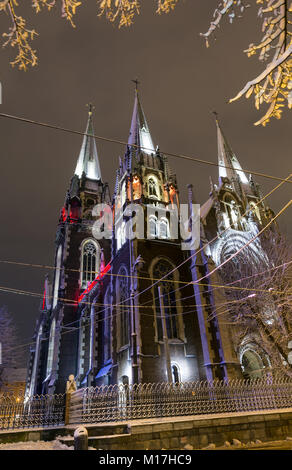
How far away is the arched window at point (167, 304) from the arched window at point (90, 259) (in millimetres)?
16627

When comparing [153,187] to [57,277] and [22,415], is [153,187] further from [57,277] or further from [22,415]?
[22,415]

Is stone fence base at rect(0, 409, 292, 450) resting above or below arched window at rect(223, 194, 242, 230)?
below

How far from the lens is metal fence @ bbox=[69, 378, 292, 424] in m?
9.94

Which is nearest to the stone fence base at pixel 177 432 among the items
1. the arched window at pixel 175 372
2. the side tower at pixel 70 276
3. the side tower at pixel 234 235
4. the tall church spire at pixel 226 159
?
the side tower at pixel 234 235

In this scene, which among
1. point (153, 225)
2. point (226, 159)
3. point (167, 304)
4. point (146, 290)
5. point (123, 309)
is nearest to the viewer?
point (146, 290)

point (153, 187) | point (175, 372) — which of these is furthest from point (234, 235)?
point (175, 372)

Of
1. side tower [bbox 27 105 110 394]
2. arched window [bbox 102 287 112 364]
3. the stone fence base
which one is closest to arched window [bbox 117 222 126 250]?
side tower [bbox 27 105 110 394]

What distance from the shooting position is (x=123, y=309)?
2255 centimetres

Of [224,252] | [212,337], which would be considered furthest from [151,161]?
[212,337]

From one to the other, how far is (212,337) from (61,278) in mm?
22468

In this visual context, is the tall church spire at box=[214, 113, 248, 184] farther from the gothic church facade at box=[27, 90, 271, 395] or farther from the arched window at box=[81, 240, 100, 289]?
the arched window at box=[81, 240, 100, 289]

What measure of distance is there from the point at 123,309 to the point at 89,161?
36.7m

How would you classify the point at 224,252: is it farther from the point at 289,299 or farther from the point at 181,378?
the point at 181,378

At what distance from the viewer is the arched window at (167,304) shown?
2075cm
